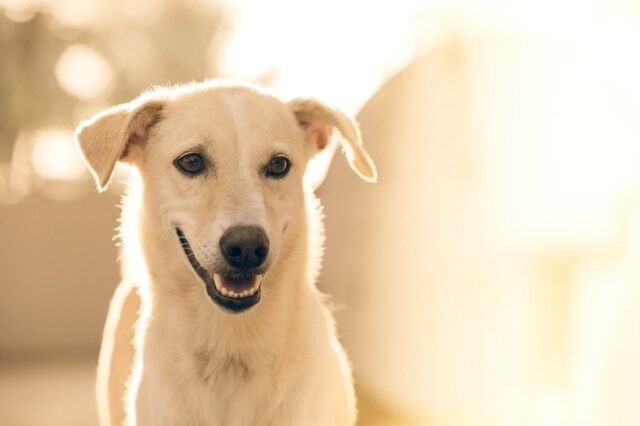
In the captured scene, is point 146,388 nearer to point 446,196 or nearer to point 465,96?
point 446,196

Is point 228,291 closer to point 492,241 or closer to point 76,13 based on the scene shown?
point 492,241

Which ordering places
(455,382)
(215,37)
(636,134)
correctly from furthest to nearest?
(215,37)
(455,382)
(636,134)

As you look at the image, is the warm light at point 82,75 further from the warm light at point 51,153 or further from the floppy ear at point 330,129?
the floppy ear at point 330,129

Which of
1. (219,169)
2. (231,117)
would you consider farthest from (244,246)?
(231,117)

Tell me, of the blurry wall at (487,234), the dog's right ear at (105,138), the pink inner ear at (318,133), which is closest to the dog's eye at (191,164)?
the dog's right ear at (105,138)

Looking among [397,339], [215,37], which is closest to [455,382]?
[397,339]

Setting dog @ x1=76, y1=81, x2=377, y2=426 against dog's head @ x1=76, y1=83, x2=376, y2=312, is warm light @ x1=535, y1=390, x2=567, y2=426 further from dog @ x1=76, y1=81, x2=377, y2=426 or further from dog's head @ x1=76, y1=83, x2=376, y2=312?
dog's head @ x1=76, y1=83, x2=376, y2=312

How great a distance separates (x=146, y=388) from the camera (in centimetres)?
307

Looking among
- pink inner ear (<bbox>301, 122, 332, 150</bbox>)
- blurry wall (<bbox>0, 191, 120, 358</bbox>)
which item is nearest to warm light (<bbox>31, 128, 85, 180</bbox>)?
blurry wall (<bbox>0, 191, 120, 358</bbox>)

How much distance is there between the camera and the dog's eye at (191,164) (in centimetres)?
310

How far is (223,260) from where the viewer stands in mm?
2816

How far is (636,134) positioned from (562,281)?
0.84m

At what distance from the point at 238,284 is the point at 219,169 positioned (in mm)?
455

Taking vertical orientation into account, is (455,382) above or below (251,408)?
below
